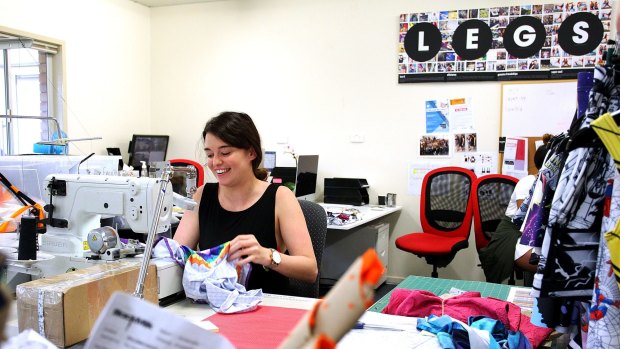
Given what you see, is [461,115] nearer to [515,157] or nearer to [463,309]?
[515,157]

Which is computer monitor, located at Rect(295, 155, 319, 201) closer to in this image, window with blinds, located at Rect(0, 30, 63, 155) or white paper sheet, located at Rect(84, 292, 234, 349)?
window with blinds, located at Rect(0, 30, 63, 155)

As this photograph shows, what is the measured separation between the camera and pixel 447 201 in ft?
13.8

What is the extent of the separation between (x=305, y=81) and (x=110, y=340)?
4.60 metres

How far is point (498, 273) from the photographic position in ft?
11.7

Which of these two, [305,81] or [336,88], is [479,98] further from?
[305,81]

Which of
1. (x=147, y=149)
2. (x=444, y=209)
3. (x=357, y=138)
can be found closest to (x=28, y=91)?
(x=147, y=149)

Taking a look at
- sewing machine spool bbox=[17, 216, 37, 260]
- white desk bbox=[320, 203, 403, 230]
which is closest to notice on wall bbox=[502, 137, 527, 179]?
white desk bbox=[320, 203, 403, 230]

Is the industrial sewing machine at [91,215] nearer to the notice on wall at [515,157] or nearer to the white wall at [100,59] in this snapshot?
the white wall at [100,59]

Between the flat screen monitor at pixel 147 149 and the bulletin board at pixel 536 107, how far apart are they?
134 inches

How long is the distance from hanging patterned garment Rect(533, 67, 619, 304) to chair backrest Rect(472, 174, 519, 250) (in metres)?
2.55

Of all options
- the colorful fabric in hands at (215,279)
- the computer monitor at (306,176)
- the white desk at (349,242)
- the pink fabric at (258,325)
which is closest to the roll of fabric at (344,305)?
the pink fabric at (258,325)

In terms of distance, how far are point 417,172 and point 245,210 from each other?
9.79 ft

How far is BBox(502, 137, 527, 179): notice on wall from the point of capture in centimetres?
431

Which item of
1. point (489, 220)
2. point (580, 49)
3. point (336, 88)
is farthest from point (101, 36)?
point (580, 49)
